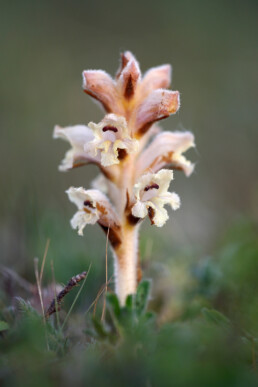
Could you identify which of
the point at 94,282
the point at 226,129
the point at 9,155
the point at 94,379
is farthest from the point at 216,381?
the point at 226,129

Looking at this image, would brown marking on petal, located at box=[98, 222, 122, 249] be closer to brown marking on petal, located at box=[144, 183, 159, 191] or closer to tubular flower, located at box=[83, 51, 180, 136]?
brown marking on petal, located at box=[144, 183, 159, 191]

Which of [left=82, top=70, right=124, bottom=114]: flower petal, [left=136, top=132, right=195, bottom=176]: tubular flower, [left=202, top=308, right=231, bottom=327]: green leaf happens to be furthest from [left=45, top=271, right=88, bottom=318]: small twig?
[left=82, top=70, right=124, bottom=114]: flower petal

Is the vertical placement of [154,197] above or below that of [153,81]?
below

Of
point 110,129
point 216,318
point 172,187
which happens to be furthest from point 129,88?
point 172,187

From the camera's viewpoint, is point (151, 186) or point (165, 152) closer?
point (151, 186)

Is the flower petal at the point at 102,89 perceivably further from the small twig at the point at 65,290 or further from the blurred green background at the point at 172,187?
the small twig at the point at 65,290

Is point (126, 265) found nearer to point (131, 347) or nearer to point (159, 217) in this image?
point (159, 217)

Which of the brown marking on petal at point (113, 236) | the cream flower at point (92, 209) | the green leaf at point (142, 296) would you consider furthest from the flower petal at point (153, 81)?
the green leaf at point (142, 296)
